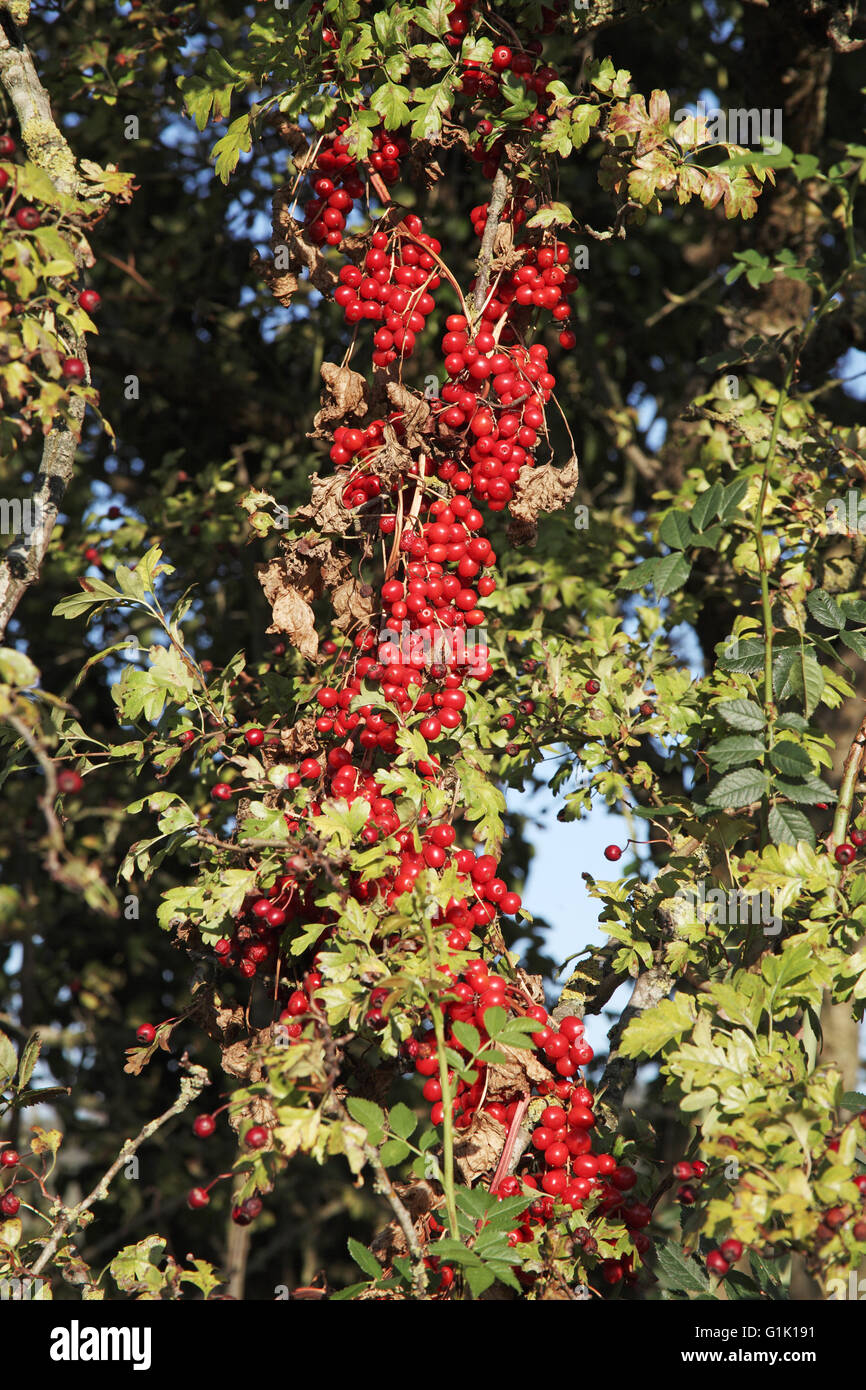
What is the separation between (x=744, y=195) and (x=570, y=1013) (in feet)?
6.19

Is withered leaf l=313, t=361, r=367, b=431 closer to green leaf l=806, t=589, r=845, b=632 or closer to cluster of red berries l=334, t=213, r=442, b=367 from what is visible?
cluster of red berries l=334, t=213, r=442, b=367

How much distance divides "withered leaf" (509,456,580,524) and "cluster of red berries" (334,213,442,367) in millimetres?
384

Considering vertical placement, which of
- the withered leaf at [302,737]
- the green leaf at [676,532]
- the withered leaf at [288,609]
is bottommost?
the withered leaf at [302,737]

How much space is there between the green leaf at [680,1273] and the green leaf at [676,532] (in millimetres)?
1503

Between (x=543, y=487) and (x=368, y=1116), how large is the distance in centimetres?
138

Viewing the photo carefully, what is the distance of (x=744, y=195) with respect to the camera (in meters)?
2.54

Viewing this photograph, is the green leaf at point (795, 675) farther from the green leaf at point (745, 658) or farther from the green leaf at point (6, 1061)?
the green leaf at point (6, 1061)

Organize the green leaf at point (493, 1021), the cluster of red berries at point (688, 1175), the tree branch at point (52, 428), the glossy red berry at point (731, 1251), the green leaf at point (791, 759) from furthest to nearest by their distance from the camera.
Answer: the tree branch at point (52, 428) < the green leaf at point (791, 759) < the green leaf at point (493, 1021) < the cluster of red berries at point (688, 1175) < the glossy red berry at point (731, 1251)

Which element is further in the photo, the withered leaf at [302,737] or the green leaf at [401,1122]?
the withered leaf at [302,737]

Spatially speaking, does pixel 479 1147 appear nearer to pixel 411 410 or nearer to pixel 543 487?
pixel 543 487

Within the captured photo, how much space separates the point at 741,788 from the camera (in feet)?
7.72

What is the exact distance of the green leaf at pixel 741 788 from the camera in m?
2.34

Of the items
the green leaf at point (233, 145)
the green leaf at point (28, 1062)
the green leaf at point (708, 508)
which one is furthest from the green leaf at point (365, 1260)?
the green leaf at point (233, 145)
